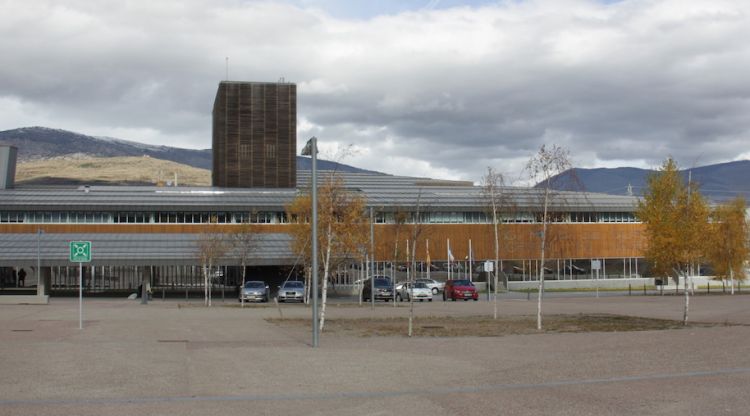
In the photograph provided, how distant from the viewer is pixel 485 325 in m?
28.9

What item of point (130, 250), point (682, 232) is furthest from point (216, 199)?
point (682, 232)

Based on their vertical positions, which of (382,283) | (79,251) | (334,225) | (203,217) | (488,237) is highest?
(203,217)

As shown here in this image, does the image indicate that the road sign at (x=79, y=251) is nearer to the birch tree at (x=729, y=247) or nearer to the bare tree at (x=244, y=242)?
the bare tree at (x=244, y=242)

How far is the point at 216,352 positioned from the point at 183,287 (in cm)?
5956

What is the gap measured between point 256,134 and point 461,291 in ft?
132

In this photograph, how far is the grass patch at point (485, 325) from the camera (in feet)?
84.2

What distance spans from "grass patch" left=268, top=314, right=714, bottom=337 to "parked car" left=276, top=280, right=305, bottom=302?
1957 centimetres

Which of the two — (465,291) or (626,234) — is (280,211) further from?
(626,234)

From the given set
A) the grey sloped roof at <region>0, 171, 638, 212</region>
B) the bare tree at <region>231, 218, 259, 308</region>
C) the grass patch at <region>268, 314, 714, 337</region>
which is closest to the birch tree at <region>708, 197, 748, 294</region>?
the grey sloped roof at <region>0, 171, 638, 212</region>

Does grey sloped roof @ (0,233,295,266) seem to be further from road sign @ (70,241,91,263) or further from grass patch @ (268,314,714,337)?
road sign @ (70,241,91,263)

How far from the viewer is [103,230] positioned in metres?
67.8

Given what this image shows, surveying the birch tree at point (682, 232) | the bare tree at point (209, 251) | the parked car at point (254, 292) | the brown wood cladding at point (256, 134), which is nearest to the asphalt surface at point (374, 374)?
the birch tree at point (682, 232)

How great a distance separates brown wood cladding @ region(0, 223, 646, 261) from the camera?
6719cm

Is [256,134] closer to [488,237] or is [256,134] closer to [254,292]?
[488,237]
